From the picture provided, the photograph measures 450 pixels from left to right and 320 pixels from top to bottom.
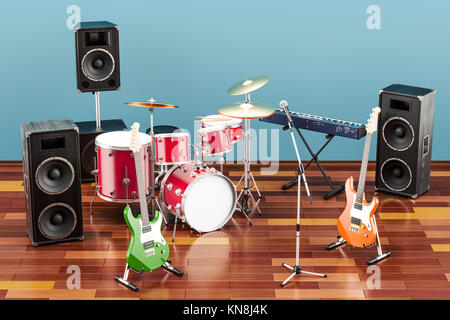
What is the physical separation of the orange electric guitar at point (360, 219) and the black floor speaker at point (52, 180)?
1.89 m

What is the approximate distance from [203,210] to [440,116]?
2.63 m

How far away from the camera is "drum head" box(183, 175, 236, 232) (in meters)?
6.25

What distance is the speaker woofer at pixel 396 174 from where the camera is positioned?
698 centimetres

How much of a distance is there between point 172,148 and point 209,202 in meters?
0.48

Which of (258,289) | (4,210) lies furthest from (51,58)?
(258,289)

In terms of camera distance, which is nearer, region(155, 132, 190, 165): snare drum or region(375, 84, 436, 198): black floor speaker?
region(155, 132, 190, 165): snare drum

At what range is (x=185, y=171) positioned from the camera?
20.7 feet

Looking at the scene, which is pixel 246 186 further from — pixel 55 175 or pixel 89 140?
pixel 55 175

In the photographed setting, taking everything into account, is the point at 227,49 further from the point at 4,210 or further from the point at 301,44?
the point at 4,210

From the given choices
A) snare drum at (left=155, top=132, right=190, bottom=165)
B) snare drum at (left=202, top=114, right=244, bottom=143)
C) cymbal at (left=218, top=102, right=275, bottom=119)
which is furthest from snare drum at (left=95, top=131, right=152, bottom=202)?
cymbal at (left=218, top=102, right=275, bottom=119)

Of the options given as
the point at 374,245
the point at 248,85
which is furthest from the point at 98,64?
the point at 374,245

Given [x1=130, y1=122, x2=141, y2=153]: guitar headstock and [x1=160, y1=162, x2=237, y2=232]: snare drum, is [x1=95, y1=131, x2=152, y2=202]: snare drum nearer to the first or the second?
[x1=160, y1=162, x2=237, y2=232]: snare drum

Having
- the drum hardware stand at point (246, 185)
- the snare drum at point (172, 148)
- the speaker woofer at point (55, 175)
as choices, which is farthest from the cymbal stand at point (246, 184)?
the speaker woofer at point (55, 175)

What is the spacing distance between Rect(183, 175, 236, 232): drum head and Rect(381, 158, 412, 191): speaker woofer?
1411 millimetres
